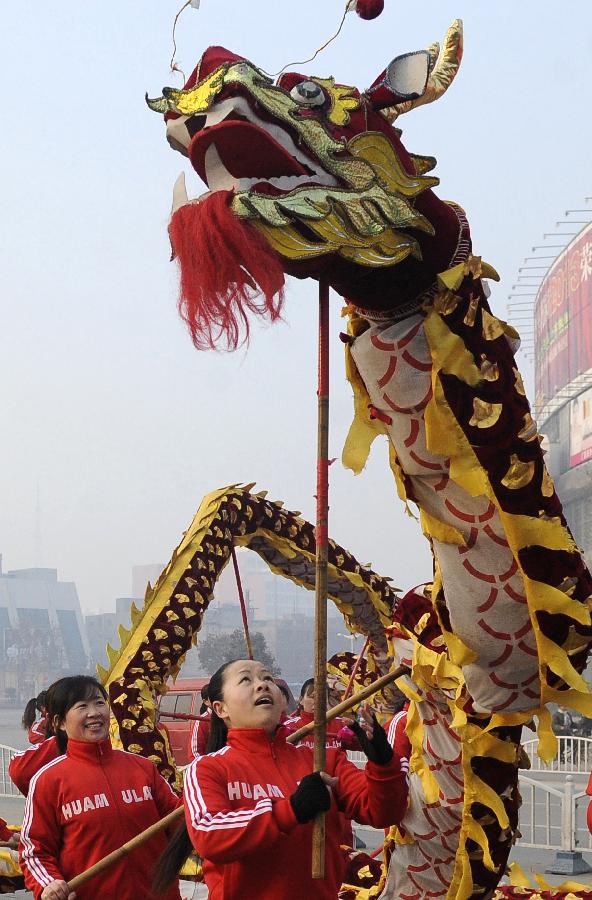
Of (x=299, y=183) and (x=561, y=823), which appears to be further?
(x=561, y=823)

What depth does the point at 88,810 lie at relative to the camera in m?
4.04

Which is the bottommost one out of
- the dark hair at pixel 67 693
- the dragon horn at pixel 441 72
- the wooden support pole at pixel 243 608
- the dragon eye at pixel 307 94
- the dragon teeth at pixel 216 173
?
the dark hair at pixel 67 693

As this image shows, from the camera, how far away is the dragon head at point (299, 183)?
2896mm

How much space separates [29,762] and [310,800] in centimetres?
303

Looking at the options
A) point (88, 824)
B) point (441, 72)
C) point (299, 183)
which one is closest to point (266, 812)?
point (88, 824)

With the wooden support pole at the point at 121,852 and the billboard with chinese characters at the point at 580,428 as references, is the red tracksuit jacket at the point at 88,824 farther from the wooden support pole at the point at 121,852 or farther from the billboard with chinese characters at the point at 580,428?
the billboard with chinese characters at the point at 580,428

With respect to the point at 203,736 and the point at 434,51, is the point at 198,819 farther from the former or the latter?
the point at 203,736

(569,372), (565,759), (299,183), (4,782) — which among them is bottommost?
(4,782)

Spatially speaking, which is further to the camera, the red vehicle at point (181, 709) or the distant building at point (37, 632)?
the distant building at point (37, 632)

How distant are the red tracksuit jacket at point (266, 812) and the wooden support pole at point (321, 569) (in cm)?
10

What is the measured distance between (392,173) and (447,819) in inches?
67.8

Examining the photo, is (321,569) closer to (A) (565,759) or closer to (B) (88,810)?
(B) (88,810)

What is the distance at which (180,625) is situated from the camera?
6.96m

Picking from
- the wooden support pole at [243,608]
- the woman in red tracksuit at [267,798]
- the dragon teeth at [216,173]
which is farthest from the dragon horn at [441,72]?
the wooden support pole at [243,608]
